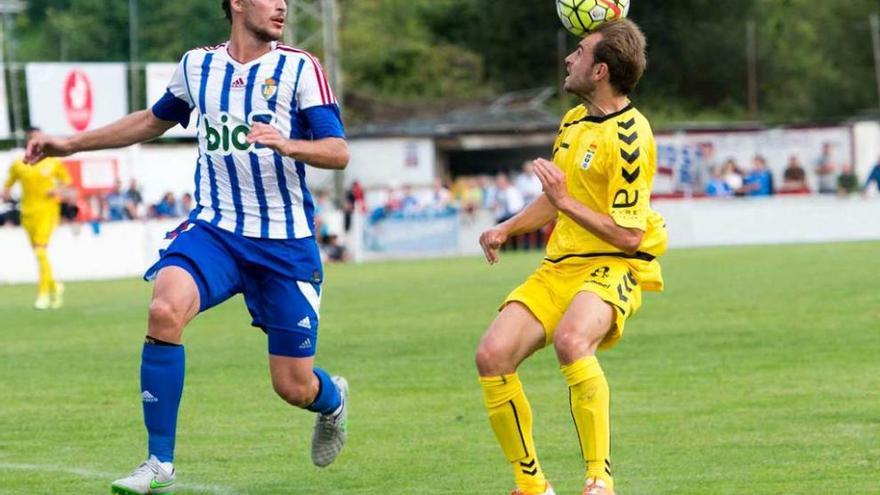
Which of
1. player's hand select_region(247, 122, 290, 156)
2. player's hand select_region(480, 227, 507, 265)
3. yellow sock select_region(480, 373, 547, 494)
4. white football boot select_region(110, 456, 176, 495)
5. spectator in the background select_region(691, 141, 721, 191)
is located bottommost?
white football boot select_region(110, 456, 176, 495)

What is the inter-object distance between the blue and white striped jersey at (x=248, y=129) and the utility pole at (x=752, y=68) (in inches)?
2627

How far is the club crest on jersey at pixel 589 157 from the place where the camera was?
709cm

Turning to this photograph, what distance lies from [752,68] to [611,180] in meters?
69.3

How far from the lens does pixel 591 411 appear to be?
6.83m

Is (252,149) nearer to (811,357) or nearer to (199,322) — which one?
(811,357)

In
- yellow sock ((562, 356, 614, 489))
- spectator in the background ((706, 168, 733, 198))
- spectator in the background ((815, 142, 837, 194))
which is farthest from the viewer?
spectator in the background ((815, 142, 837, 194))

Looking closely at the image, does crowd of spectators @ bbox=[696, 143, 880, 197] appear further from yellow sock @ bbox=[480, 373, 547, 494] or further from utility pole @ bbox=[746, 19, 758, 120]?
yellow sock @ bbox=[480, 373, 547, 494]

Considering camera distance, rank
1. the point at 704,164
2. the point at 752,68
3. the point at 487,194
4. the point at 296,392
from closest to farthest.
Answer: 1. the point at 296,392
2. the point at 487,194
3. the point at 704,164
4. the point at 752,68

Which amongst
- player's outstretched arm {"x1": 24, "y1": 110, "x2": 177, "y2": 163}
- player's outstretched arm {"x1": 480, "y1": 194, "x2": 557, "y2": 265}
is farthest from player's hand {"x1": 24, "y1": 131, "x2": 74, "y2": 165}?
player's outstretched arm {"x1": 480, "y1": 194, "x2": 557, "y2": 265}

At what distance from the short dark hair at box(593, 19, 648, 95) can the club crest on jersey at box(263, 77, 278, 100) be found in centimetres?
144

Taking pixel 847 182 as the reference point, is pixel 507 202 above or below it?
below

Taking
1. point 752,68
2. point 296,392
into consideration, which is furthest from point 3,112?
point 752,68

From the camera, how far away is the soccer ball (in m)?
7.34

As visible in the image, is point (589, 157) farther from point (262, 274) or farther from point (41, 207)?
point (41, 207)
